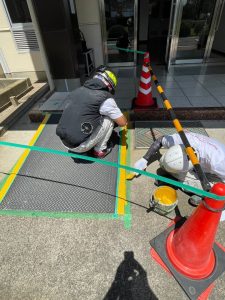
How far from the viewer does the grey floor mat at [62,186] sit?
7.68 feet

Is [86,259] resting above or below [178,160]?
below

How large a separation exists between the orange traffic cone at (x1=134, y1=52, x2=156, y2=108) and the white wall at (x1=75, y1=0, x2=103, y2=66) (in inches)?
131

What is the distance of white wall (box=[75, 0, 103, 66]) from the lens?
5707 millimetres

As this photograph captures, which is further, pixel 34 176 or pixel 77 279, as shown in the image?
pixel 34 176

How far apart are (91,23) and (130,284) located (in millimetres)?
6776

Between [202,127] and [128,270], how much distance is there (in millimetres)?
2780

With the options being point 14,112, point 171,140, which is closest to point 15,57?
point 14,112

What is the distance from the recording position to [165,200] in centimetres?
215

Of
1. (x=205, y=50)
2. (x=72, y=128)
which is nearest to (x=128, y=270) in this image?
(x=72, y=128)

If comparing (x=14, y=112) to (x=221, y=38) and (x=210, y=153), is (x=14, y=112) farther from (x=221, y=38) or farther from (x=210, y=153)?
(x=221, y=38)

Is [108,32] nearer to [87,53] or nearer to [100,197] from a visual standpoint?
[87,53]

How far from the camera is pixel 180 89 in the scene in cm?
473

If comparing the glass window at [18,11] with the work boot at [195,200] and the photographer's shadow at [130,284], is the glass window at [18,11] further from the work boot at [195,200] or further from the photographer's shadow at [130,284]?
the photographer's shadow at [130,284]

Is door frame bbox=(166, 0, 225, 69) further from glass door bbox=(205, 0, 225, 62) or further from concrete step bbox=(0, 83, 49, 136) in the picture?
concrete step bbox=(0, 83, 49, 136)
